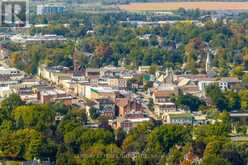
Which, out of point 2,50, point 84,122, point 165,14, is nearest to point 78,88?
point 84,122

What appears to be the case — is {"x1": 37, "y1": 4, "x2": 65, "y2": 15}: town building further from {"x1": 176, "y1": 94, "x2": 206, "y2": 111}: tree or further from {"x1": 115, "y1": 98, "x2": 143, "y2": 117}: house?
{"x1": 115, "y1": 98, "x2": 143, "y2": 117}: house

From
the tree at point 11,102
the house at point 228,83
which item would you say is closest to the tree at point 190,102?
the house at point 228,83

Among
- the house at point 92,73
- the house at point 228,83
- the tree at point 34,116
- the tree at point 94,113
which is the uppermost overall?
the tree at point 34,116

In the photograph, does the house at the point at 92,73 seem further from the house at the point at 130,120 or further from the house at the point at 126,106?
the house at the point at 130,120

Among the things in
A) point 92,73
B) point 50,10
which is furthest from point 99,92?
point 50,10

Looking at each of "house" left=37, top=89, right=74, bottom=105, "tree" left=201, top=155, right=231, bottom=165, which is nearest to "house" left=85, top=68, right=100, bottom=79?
"house" left=37, top=89, right=74, bottom=105

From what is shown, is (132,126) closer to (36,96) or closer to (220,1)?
(36,96)
